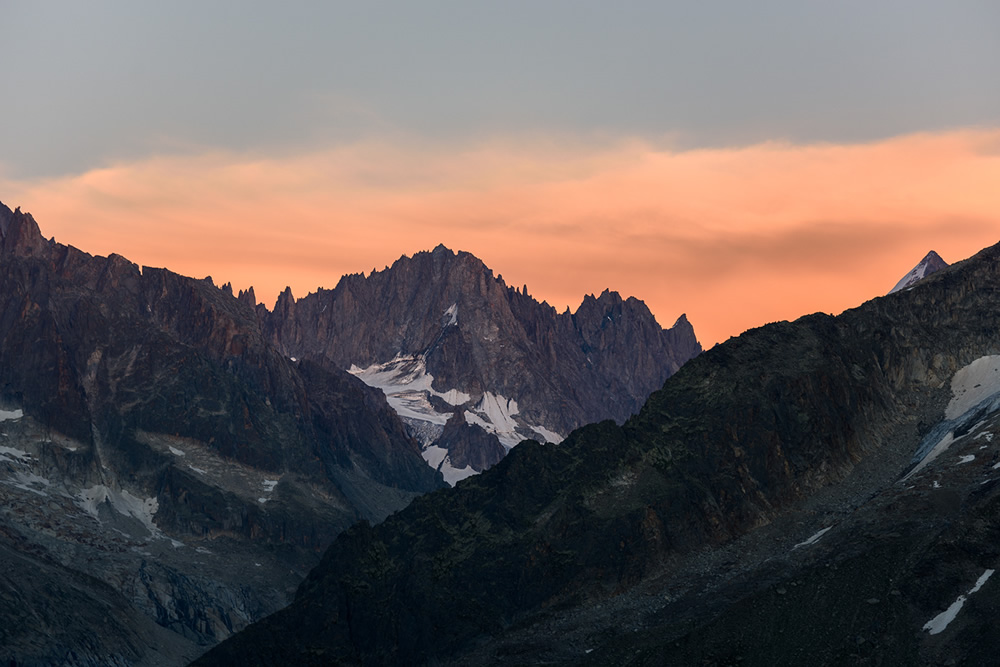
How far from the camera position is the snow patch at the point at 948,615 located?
7175 inches

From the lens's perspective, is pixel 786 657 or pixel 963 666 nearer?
pixel 963 666

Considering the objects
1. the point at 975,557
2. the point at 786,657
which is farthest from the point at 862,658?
the point at 975,557

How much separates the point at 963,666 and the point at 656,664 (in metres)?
42.0

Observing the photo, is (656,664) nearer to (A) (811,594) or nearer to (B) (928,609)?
(A) (811,594)

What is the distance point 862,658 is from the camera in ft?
597

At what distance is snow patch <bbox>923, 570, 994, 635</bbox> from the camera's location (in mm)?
182250

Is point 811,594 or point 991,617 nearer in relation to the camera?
point 991,617

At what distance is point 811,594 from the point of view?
199 meters

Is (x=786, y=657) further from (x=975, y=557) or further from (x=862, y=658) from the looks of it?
(x=975, y=557)

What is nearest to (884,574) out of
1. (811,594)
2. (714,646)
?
(811,594)

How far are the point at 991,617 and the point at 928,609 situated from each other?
1033cm

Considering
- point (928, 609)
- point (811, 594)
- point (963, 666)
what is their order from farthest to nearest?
1. point (811, 594)
2. point (928, 609)
3. point (963, 666)

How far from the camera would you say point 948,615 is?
184 metres

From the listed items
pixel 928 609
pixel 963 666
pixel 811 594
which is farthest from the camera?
pixel 811 594
